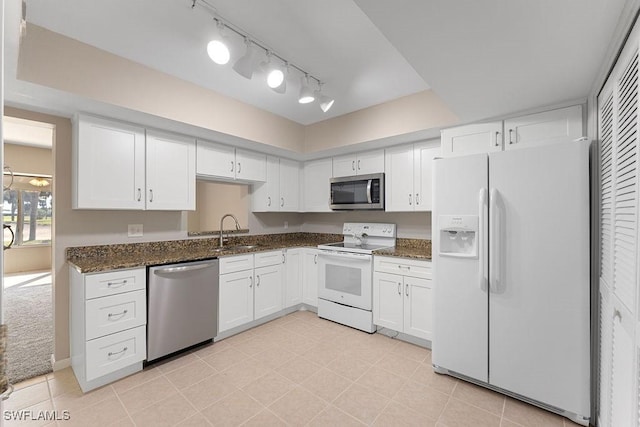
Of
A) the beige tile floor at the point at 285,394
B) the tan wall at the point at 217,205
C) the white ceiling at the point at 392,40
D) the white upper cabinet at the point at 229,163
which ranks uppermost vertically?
the white ceiling at the point at 392,40

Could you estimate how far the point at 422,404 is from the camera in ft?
6.55

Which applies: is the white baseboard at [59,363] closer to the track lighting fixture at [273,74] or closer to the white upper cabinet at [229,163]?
the white upper cabinet at [229,163]

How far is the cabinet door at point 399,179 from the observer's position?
127 inches

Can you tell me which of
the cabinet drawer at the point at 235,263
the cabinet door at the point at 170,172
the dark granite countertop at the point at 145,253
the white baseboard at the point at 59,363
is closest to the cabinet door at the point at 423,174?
the dark granite countertop at the point at 145,253

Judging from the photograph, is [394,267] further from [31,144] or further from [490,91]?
[31,144]

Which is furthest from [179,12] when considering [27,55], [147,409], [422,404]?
[422,404]

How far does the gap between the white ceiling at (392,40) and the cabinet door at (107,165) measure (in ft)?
1.22

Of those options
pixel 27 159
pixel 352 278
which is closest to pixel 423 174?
pixel 352 278

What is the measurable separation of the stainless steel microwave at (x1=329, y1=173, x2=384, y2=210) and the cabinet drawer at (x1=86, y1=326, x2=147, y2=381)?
2443 mm

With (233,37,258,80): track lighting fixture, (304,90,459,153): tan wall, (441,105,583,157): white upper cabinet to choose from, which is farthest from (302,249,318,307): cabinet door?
(233,37,258,80): track lighting fixture

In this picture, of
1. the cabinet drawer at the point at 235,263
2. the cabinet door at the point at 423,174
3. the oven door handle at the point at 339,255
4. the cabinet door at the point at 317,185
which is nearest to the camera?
the cabinet drawer at the point at 235,263

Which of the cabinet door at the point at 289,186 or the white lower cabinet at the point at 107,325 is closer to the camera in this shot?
the white lower cabinet at the point at 107,325

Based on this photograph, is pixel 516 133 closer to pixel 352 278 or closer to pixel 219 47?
pixel 352 278

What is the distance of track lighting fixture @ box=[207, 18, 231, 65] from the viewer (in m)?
1.80
